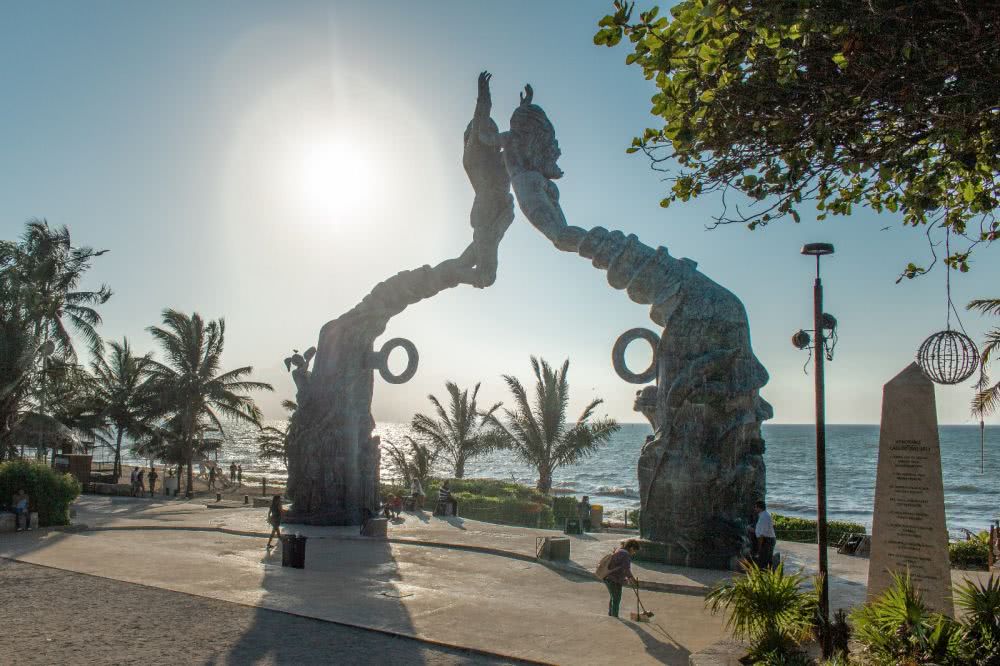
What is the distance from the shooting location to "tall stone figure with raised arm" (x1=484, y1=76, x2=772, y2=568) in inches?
515

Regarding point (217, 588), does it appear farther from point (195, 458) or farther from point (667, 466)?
point (195, 458)

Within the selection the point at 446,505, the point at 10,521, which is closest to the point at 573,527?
the point at 446,505

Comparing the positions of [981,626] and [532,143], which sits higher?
[532,143]

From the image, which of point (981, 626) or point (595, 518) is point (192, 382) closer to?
point (595, 518)

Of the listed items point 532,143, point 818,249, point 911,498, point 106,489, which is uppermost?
point 532,143

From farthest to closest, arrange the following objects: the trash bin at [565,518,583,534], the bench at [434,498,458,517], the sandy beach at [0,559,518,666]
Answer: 1. the bench at [434,498,458,517]
2. the trash bin at [565,518,583,534]
3. the sandy beach at [0,559,518,666]

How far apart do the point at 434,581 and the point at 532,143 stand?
9556mm

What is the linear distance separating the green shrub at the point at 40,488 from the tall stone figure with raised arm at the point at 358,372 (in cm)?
529

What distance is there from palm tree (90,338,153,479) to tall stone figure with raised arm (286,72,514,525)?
15.8m

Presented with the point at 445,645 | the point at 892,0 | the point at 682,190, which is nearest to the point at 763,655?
the point at 445,645

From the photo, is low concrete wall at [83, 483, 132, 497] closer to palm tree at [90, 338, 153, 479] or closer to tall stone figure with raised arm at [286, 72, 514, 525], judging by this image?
palm tree at [90, 338, 153, 479]

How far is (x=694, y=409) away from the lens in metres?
13.4

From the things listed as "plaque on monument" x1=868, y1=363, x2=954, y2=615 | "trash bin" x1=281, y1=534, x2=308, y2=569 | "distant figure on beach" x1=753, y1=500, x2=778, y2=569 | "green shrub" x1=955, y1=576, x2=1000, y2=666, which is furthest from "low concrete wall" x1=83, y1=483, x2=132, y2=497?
"green shrub" x1=955, y1=576, x2=1000, y2=666

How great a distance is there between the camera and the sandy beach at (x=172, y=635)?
24.3ft
